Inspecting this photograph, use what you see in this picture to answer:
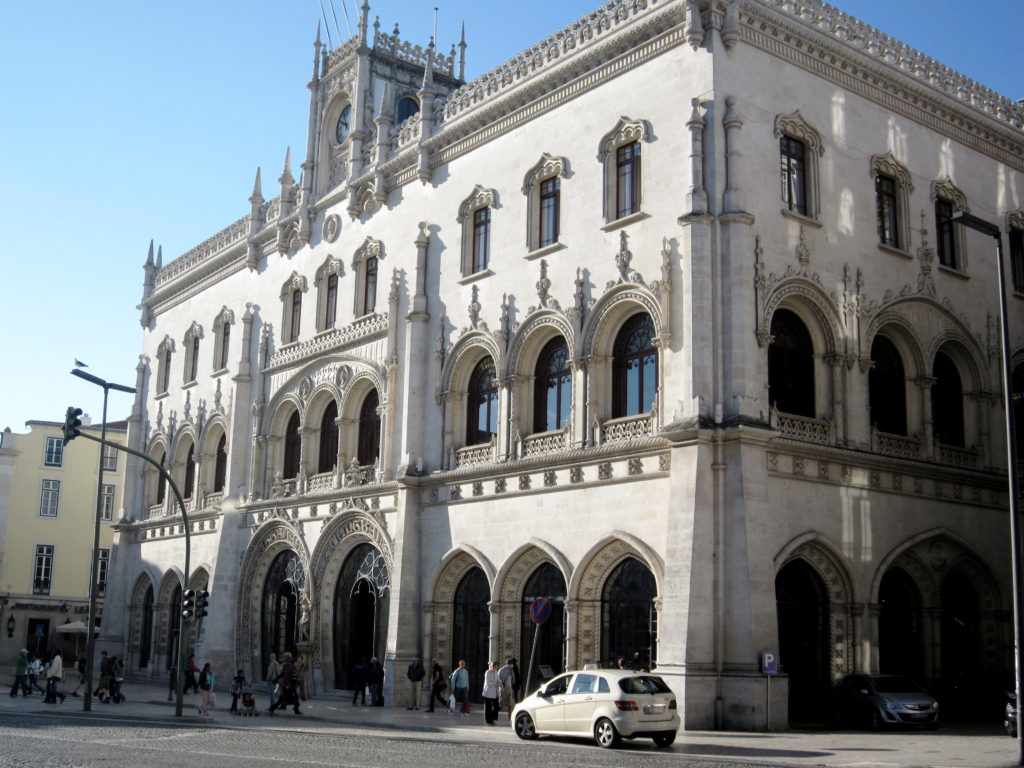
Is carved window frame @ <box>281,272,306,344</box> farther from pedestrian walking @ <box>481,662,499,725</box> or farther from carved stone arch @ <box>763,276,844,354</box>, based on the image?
carved stone arch @ <box>763,276,844,354</box>

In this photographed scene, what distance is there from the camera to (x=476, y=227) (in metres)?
33.2

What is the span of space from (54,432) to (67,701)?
3375 cm

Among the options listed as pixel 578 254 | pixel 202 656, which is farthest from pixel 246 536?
pixel 578 254

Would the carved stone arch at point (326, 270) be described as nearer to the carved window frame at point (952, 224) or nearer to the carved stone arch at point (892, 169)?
the carved stone arch at point (892, 169)

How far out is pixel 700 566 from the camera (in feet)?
78.1

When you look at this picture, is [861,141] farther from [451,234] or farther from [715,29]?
[451,234]

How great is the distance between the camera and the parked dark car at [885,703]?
2394cm

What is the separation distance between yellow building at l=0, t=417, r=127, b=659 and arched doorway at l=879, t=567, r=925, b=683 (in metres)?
45.4

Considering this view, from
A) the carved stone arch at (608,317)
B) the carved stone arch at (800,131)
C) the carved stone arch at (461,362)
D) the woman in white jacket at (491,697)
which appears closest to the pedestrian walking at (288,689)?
the woman in white jacket at (491,697)

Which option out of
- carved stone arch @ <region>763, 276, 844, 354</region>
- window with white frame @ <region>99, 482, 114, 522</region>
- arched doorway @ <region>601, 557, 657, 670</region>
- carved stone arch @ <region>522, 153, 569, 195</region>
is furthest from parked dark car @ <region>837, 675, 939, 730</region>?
window with white frame @ <region>99, 482, 114, 522</region>

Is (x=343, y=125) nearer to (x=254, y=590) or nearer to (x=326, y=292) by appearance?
(x=326, y=292)

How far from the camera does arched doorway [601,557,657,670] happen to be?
25922 millimetres

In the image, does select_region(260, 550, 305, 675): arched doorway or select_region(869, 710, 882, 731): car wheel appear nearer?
select_region(869, 710, 882, 731): car wheel

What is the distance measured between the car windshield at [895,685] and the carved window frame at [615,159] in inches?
458
